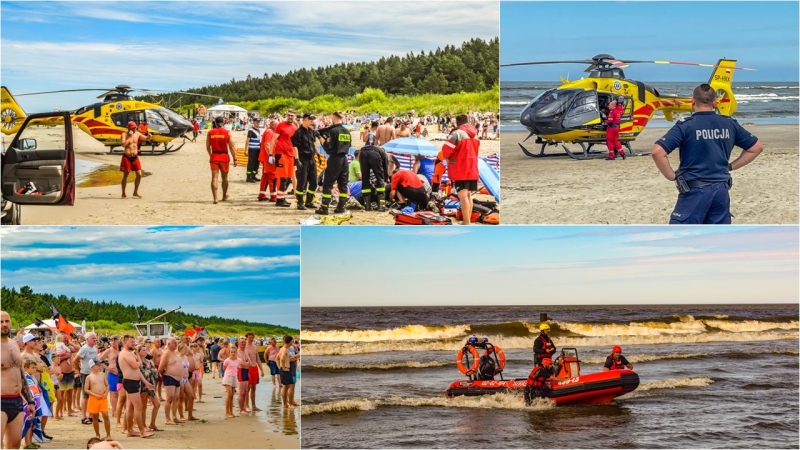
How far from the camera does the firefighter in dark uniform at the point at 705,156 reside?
7.26 m

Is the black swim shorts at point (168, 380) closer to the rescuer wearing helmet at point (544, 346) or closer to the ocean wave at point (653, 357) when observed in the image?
the rescuer wearing helmet at point (544, 346)

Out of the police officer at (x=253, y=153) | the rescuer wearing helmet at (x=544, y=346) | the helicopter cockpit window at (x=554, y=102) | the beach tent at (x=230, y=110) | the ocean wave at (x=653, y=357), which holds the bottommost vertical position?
the ocean wave at (x=653, y=357)

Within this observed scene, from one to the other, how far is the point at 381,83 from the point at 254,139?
1791 mm

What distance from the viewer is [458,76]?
11031 mm

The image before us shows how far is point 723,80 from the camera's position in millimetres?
11906

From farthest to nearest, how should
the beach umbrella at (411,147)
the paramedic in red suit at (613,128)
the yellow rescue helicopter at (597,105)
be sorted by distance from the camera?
1. the paramedic in red suit at (613,128)
2. the yellow rescue helicopter at (597,105)
3. the beach umbrella at (411,147)

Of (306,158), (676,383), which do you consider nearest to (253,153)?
(306,158)

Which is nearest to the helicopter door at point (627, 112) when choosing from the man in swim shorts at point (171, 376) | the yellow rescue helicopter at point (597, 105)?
the yellow rescue helicopter at point (597, 105)

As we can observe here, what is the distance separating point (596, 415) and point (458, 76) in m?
4.31

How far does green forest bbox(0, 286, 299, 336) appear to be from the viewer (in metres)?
9.56

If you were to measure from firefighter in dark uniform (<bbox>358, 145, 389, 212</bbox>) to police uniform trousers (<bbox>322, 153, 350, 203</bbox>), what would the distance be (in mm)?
377

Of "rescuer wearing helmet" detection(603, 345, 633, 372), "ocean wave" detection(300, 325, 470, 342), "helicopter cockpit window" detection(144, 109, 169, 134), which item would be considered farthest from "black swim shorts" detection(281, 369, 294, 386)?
"helicopter cockpit window" detection(144, 109, 169, 134)

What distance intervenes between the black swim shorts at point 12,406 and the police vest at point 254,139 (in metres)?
4.94

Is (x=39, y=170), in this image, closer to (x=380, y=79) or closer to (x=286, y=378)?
(x=286, y=378)
